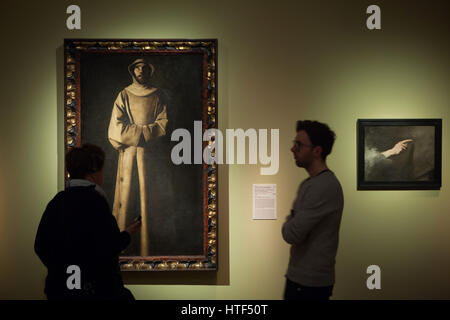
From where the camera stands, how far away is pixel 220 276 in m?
2.96

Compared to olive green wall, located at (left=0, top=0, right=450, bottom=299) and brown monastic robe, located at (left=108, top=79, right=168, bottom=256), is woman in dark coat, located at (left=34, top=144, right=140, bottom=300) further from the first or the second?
olive green wall, located at (left=0, top=0, right=450, bottom=299)

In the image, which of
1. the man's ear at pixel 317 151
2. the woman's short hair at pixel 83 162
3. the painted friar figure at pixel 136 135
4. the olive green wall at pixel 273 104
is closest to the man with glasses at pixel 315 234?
the man's ear at pixel 317 151

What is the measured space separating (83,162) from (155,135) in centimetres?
90

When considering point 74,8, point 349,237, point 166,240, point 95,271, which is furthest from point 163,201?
point 74,8

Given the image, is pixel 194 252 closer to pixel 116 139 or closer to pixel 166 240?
pixel 166 240

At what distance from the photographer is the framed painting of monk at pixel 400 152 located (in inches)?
113

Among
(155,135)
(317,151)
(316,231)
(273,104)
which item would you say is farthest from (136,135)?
(316,231)

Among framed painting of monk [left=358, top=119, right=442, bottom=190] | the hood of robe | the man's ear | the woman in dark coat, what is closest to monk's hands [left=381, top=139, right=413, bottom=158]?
framed painting of monk [left=358, top=119, right=442, bottom=190]

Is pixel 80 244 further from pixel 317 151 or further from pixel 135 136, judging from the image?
pixel 317 151

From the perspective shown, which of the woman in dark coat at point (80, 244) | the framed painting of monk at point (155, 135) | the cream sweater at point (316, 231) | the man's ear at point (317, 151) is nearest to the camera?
the woman in dark coat at point (80, 244)

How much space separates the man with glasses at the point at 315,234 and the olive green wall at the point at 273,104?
87 cm

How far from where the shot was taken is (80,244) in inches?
73.5

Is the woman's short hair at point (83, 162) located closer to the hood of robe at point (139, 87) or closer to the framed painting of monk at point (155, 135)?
the framed painting of monk at point (155, 135)

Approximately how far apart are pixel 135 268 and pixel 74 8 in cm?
223
